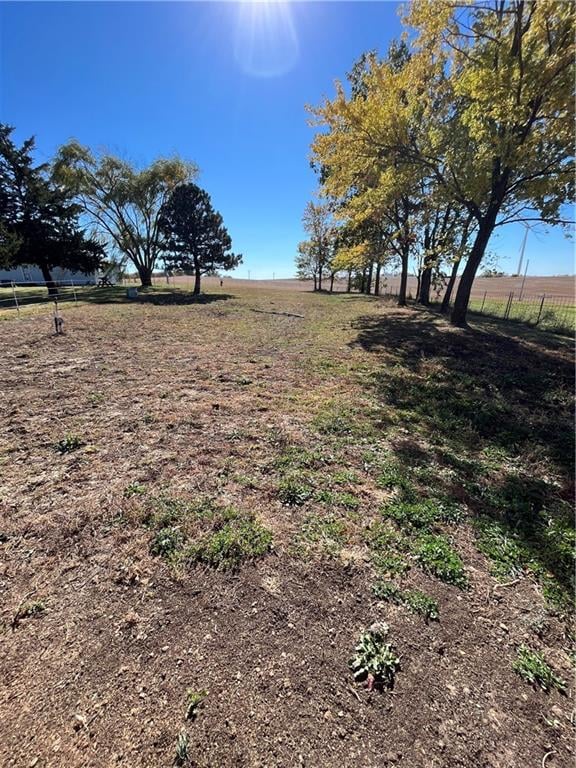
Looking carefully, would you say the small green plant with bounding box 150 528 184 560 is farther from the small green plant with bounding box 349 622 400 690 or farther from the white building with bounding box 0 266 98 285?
the white building with bounding box 0 266 98 285

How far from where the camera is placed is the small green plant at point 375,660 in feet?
5.18

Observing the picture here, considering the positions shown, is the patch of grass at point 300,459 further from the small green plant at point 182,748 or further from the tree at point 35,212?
the tree at point 35,212

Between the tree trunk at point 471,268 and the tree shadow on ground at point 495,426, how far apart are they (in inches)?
95.4

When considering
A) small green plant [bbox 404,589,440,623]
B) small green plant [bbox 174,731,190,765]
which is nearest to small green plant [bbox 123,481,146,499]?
small green plant [bbox 174,731,190,765]

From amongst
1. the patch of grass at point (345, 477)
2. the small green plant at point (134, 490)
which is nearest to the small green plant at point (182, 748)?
the small green plant at point (134, 490)

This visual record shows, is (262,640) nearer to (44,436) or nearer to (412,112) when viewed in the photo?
(44,436)

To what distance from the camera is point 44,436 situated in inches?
144

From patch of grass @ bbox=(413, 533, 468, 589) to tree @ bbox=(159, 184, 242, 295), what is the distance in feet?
68.9

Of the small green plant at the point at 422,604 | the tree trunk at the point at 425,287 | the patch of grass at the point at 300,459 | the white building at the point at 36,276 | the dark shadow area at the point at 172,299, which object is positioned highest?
the white building at the point at 36,276

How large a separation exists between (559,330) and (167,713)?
1438cm

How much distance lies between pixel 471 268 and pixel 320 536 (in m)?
10.5

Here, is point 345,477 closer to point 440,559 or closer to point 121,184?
point 440,559

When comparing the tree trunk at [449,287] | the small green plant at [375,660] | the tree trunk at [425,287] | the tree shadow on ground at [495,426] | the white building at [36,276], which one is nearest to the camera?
the small green plant at [375,660]

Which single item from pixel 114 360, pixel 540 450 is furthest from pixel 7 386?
pixel 540 450
